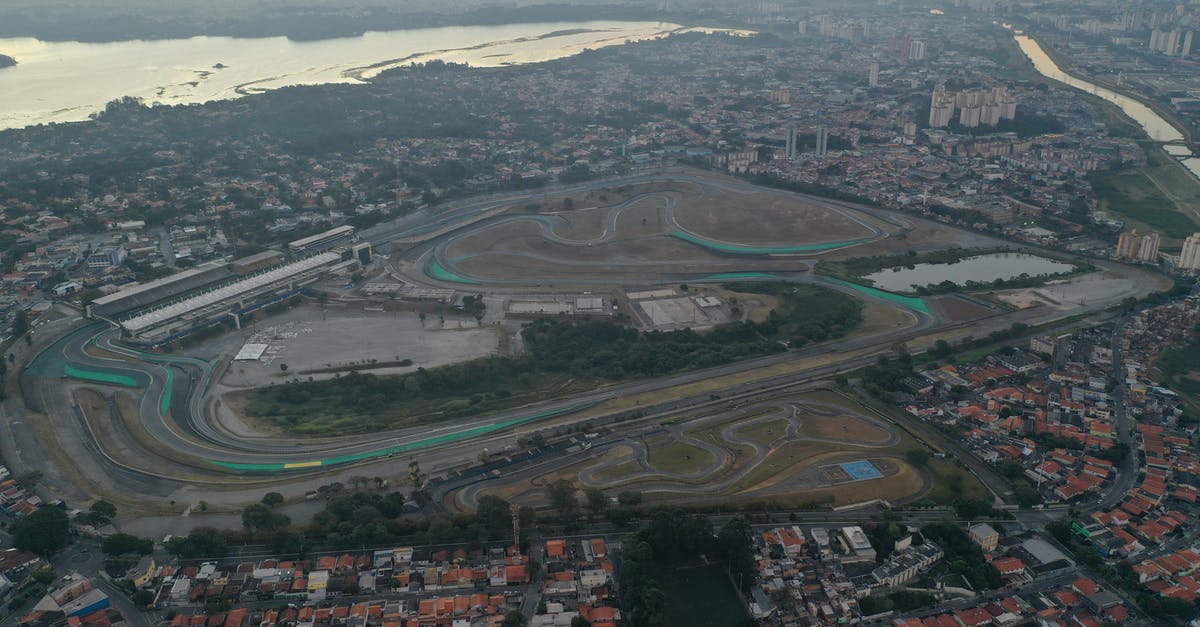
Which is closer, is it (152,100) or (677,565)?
(677,565)

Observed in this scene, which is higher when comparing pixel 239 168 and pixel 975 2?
pixel 975 2

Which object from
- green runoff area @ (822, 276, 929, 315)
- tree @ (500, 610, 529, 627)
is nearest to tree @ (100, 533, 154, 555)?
tree @ (500, 610, 529, 627)

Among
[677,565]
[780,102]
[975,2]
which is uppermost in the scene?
[975,2]

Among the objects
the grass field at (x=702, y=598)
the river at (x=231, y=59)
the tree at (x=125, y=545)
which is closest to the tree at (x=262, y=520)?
the tree at (x=125, y=545)

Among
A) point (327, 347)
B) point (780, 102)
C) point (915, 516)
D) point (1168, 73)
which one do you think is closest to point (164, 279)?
point (327, 347)

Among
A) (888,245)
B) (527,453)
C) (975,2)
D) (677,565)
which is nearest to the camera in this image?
(677,565)

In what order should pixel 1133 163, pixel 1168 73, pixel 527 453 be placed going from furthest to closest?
pixel 1168 73 < pixel 1133 163 < pixel 527 453

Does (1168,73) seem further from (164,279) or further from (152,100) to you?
(152,100)

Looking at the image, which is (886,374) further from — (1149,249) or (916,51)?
(916,51)
